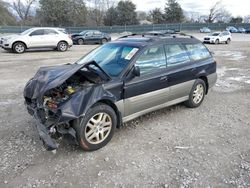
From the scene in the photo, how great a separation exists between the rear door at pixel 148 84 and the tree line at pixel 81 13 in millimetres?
47451

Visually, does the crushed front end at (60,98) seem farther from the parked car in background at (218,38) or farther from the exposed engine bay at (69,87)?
the parked car in background at (218,38)

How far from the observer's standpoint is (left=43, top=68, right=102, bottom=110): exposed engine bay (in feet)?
11.0

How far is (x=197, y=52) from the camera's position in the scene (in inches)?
207

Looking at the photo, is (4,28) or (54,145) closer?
(54,145)

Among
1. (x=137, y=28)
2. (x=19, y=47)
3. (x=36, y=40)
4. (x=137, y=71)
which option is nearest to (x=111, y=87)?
(x=137, y=71)

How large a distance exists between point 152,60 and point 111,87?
1.06 m

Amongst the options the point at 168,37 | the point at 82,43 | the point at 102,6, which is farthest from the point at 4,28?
the point at 168,37

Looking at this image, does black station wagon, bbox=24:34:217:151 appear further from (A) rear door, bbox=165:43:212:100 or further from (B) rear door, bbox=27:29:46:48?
(B) rear door, bbox=27:29:46:48

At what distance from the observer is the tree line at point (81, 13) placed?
47.9 meters

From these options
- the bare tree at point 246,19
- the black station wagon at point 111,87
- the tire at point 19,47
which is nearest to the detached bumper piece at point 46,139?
the black station wagon at point 111,87

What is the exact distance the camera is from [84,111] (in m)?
3.26

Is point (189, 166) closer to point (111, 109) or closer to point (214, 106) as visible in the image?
point (111, 109)

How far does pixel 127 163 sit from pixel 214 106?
3024mm

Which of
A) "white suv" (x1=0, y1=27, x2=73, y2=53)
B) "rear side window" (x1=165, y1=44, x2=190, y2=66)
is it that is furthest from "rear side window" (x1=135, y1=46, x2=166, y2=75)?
"white suv" (x1=0, y1=27, x2=73, y2=53)
